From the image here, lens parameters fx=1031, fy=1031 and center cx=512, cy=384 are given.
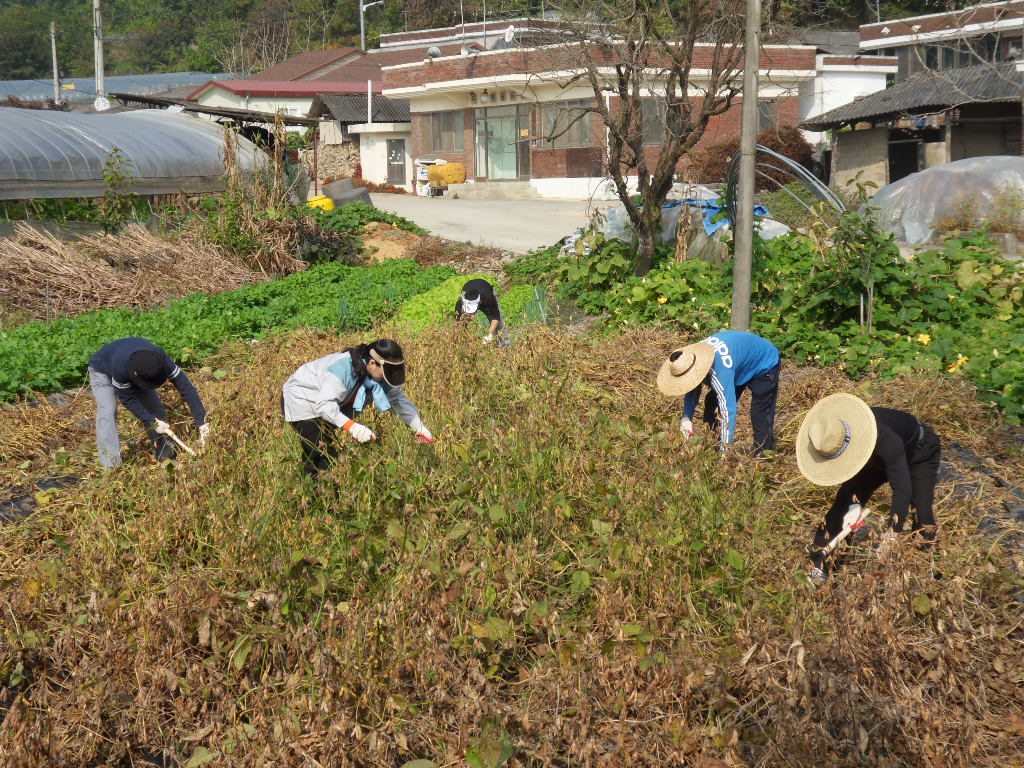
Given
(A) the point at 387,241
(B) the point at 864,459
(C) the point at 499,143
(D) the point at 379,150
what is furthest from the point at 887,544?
(D) the point at 379,150

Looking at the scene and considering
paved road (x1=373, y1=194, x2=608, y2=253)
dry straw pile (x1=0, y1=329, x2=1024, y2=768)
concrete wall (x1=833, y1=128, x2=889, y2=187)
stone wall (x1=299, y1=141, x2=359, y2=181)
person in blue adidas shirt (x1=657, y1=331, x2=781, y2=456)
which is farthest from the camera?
stone wall (x1=299, y1=141, x2=359, y2=181)

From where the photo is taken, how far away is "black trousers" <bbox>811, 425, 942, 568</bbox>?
480cm

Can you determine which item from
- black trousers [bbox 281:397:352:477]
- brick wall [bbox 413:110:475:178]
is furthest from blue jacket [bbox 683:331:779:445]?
brick wall [bbox 413:110:475:178]

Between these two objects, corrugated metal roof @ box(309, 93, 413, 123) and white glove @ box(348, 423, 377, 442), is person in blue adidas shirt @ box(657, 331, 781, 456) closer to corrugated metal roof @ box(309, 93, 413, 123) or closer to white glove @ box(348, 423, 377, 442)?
white glove @ box(348, 423, 377, 442)

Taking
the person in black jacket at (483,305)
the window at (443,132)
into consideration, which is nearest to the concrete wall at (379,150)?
the window at (443,132)

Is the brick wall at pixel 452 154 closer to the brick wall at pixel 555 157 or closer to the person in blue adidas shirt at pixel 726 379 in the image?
the brick wall at pixel 555 157

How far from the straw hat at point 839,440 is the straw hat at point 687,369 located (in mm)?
1028

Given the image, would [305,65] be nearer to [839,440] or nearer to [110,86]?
[110,86]

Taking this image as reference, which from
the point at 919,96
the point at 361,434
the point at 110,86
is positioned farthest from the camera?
the point at 110,86

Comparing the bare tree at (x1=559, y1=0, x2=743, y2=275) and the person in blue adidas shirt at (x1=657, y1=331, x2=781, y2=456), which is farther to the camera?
the bare tree at (x1=559, y1=0, x2=743, y2=275)

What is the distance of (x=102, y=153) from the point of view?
15906 mm

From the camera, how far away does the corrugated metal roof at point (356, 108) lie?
35.0m

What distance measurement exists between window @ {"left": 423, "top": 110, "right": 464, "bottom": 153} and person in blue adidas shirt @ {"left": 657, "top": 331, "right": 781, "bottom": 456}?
26570 millimetres

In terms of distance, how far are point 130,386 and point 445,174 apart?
24439mm
